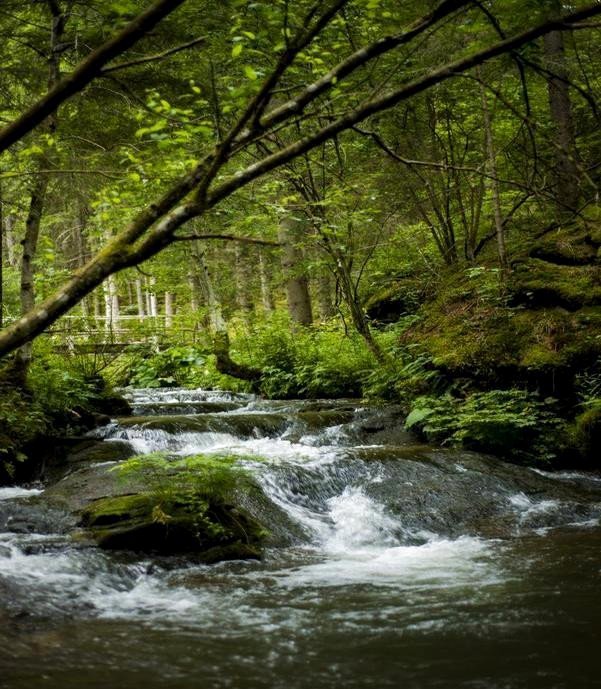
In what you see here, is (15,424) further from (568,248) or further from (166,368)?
(166,368)

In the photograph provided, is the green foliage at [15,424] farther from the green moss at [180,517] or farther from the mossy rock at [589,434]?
the mossy rock at [589,434]

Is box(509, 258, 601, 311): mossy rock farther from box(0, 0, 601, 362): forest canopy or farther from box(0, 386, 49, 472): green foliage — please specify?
box(0, 386, 49, 472): green foliage

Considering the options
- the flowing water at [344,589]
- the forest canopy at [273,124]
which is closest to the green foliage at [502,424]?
the flowing water at [344,589]

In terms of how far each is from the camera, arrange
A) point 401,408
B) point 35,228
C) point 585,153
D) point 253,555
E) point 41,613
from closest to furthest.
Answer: point 41,613 → point 253,555 → point 35,228 → point 401,408 → point 585,153

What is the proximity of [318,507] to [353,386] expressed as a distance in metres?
6.20

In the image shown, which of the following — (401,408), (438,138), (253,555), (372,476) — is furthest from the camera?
(438,138)

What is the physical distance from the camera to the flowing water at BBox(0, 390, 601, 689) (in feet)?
10.8

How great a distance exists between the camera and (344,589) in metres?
4.73

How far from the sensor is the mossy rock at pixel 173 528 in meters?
5.46

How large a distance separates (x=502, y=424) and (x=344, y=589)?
461 cm

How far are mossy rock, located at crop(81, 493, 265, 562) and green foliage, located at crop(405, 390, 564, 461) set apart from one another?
3.95 meters

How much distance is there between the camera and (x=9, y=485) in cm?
784

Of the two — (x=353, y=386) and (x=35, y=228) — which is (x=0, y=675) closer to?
(x=35, y=228)

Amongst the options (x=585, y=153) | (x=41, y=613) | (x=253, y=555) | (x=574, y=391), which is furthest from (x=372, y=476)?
(x=585, y=153)
